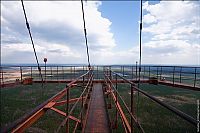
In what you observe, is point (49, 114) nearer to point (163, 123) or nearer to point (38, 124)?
point (38, 124)

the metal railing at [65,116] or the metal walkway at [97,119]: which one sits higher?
the metal railing at [65,116]

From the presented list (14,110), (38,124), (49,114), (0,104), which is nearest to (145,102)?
(49,114)

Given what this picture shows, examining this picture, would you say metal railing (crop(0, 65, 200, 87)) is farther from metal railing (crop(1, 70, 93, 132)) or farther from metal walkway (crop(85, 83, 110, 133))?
metal railing (crop(1, 70, 93, 132))

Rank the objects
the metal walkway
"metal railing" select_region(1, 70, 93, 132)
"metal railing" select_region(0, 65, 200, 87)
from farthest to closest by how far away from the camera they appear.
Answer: "metal railing" select_region(0, 65, 200, 87), the metal walkway, "metal railing" select_region(1, 70, 93, 132)

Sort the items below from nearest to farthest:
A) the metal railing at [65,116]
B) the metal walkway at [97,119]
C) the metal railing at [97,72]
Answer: the metal railing at [65,116] → the metal walkway at [97,119] → the metal railing at [97,72]

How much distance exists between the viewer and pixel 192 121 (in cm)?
114

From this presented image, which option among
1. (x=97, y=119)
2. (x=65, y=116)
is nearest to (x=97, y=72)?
(x=97, y=119)

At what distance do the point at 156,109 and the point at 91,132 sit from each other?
4811 centimetres

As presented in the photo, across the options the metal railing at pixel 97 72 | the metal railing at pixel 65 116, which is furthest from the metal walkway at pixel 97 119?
the metal railing at pixel 97 72

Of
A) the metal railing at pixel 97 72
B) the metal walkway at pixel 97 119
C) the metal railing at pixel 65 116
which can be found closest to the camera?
the metal railing at pixel 65 116

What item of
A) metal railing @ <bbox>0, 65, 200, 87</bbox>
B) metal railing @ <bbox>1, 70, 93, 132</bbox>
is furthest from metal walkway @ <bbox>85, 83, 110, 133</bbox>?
metal railing @ <bbox>0, 65, 200, 87</bbox>

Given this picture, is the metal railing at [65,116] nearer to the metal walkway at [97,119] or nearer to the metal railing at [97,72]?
the metal walkway at [97,119]

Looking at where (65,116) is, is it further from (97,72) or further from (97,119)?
(97,72)

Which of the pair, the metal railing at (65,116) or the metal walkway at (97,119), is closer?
the metal railing at (65,116)
